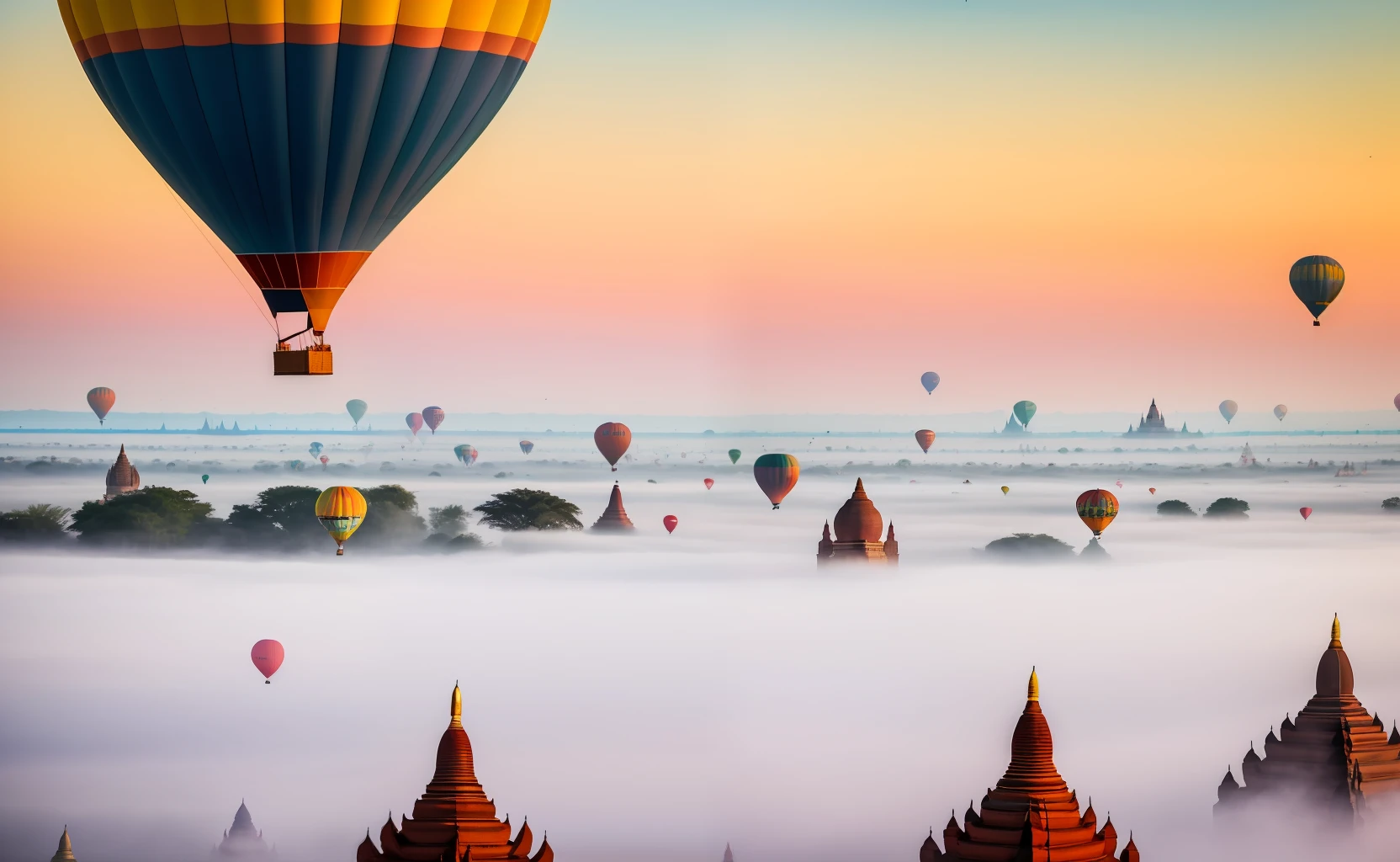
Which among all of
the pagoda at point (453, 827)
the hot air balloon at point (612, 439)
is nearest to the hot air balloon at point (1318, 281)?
the hot air balloon at point (612, 439)

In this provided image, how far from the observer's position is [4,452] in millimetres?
116625

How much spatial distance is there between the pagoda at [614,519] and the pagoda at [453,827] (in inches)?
2163

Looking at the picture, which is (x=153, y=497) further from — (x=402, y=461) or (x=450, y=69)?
(x=450, y=69)

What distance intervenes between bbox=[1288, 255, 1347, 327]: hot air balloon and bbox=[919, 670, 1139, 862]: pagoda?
29310mm

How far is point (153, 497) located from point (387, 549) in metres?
8.86

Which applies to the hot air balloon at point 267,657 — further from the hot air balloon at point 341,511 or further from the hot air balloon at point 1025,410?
the hot air balloon at point 1025,410

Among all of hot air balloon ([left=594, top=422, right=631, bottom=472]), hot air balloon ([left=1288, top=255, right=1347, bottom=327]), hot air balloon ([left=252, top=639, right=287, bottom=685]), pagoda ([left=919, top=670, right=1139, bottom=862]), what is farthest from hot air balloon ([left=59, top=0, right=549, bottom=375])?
hot air balloon ([left=594, top=422, right=631, bottom=472])

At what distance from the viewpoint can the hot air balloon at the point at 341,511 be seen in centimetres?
6306

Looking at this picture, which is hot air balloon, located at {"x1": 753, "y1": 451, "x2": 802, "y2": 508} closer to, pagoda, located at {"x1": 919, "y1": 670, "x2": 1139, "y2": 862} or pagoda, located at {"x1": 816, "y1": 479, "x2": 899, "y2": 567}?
pagoda, located at {"x1": 816, "y1": 479, "x2": 899, "y2": 567}

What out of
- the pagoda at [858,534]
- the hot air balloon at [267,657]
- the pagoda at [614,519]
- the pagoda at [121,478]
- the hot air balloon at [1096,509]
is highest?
the pagoda at [121,478]

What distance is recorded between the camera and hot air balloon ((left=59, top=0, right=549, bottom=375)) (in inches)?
925

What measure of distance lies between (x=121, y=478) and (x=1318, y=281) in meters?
52.7

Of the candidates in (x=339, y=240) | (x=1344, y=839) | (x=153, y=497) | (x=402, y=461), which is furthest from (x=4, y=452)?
(x=339, y=240)

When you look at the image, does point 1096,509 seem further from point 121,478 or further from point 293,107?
point 293,107
